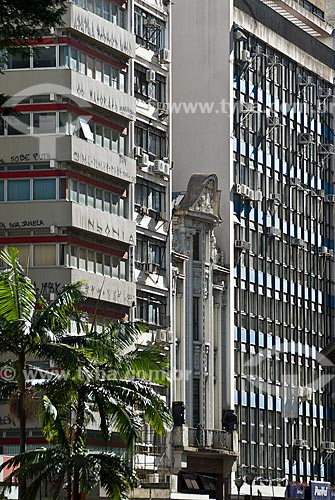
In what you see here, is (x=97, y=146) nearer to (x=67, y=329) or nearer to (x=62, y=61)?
(x=62, y=61)

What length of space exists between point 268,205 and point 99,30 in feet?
86.3

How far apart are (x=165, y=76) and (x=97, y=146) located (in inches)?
383

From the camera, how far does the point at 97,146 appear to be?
76625 millimetres

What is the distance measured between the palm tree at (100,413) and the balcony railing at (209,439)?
107ft

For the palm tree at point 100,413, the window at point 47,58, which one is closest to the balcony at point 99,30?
the window at point 47,58

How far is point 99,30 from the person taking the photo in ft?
253

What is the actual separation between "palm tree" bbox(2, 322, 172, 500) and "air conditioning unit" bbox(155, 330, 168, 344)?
26234 millimetres

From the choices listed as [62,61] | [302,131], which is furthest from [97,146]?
[302,131]

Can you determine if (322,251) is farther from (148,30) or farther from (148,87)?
(148,30)

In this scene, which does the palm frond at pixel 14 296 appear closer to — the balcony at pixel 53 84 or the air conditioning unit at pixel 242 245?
the balcony at pixel 53 84

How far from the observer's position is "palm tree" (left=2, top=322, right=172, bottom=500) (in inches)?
2056

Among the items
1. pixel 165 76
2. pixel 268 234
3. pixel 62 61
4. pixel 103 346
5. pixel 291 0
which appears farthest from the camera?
pixel 291 0

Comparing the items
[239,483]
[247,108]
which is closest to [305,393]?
[239,483]

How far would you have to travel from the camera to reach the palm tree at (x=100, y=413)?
5222 cm
